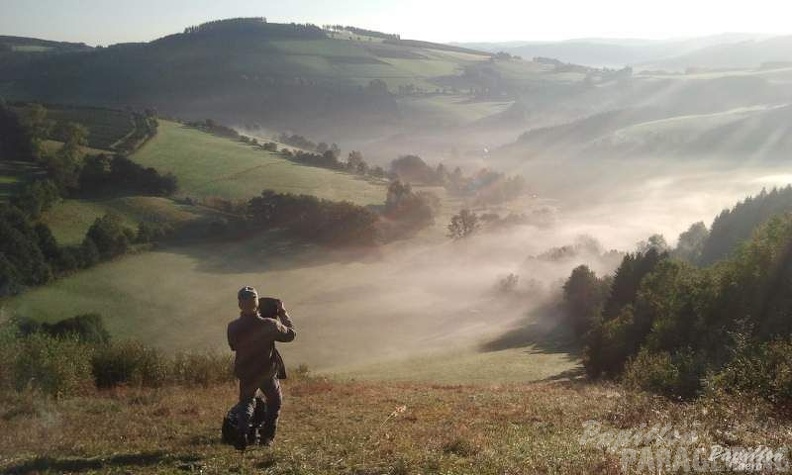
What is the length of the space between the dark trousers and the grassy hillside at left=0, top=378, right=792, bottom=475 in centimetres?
40

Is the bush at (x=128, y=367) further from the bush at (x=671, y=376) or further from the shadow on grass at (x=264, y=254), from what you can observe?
the shadow on grass at (x=264, y=254)

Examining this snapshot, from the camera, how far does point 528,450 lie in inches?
352

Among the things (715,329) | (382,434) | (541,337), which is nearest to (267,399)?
(382,434)

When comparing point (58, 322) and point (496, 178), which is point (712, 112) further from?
point (58, 322)

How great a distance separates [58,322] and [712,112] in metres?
181

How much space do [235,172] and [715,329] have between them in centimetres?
8133

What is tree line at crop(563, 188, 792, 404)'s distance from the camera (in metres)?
11.7

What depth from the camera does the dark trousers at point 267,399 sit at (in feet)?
31.3

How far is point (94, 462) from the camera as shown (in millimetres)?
8953

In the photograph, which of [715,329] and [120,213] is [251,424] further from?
[120,213]

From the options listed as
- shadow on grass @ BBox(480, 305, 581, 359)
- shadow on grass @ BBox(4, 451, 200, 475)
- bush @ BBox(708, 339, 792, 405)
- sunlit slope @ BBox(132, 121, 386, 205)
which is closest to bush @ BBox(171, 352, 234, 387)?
shadow on grass @ BBox(4, 451, 200, 475)

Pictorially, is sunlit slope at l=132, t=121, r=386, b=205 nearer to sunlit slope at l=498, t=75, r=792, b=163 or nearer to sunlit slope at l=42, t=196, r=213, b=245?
sunlit slope at l=42, t=196, r=213, b=245

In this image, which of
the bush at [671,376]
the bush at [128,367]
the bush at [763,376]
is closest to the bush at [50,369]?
the bush at [128,367]

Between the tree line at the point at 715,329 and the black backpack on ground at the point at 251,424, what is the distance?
26.2 ft
